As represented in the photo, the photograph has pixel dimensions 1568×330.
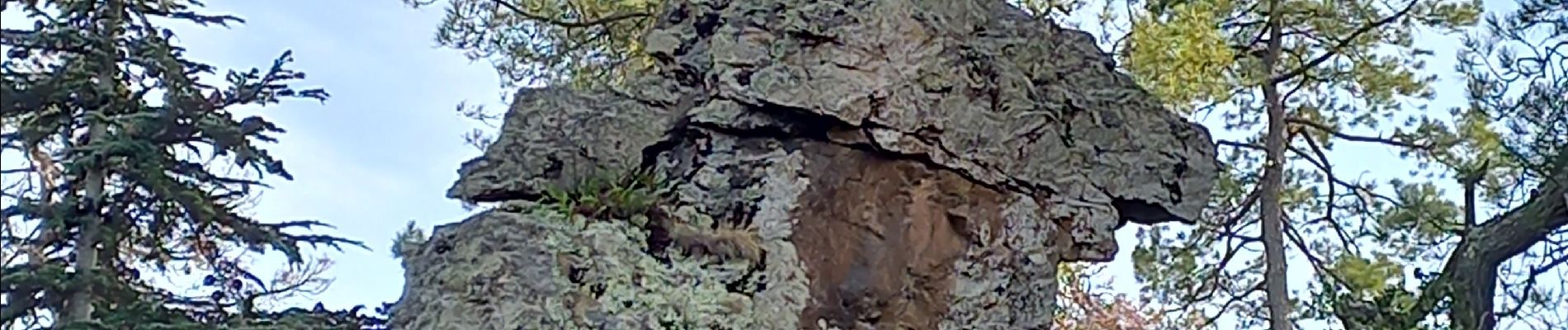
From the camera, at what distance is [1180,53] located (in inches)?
226

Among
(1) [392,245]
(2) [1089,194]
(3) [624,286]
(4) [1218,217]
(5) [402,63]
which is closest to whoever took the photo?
(3) [624,286]

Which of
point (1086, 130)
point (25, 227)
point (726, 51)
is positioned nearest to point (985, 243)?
point (1086, 130)

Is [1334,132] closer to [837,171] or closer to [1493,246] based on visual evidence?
[1493,246]

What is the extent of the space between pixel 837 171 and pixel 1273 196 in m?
3.86

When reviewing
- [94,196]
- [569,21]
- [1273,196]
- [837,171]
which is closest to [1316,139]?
[1273,196]

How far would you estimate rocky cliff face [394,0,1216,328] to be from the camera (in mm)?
3654

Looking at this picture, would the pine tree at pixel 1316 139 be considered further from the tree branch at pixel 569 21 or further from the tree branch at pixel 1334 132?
the tree branch at pixel 569 21

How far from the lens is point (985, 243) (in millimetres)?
3924

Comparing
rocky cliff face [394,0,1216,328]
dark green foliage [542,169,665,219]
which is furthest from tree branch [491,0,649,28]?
dark green foliage [542,169,665,219]

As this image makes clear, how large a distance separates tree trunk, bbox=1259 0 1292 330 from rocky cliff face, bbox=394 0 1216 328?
280 cm

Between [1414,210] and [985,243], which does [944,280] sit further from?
[1414,210]

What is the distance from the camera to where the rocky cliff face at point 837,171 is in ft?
12.0

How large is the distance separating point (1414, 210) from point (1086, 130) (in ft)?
9.64

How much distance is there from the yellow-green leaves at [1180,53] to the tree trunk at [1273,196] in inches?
33.6
